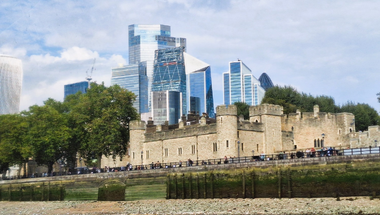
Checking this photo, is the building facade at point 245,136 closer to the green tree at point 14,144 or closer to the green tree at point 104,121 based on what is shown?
the green tree at point 104,121

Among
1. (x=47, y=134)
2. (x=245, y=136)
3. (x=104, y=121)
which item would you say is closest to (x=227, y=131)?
(x=245, y=136)

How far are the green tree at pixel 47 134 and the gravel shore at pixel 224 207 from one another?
64.1 feet

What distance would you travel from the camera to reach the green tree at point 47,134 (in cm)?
7906

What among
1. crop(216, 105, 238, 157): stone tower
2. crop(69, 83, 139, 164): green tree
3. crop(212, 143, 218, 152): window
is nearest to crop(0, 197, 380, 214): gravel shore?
crop(216, 105, 238, 157): stone tower

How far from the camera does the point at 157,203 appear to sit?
52.2 m

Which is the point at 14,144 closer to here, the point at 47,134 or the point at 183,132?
the point at 47,134

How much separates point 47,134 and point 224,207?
139 ft

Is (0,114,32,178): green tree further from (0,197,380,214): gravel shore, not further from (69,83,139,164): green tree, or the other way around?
(0,197,380,214): gravel shore

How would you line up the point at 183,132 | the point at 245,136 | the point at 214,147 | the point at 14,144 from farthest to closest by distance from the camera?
the point at 14,144 < the point at 183,132 < the point at 214,147 < the point at 245,136

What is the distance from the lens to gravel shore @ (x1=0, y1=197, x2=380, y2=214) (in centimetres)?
3825

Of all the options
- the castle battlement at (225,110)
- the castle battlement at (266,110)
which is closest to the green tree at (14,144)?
the castle battlement at (225,110)

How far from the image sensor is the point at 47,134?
79625 mm

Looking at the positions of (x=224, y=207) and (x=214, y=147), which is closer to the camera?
(x=224, y=207)

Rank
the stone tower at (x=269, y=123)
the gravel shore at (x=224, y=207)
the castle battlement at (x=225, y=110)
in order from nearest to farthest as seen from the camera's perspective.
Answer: the gravel shore at (x=224, y=207)
the castle battlement at (x=225, y=110)
the stone tower at (x=269, y=123)
